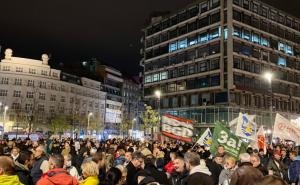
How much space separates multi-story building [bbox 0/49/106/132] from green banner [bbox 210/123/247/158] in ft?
245

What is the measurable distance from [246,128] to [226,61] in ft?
160

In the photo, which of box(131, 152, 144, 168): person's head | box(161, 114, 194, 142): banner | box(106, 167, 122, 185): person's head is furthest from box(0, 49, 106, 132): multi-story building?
box(106, 167, 122, 185): person's head

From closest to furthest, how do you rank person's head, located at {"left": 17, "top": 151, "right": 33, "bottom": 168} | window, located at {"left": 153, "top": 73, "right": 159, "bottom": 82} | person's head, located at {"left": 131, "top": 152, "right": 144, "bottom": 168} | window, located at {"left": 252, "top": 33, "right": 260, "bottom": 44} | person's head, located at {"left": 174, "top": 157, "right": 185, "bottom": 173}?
person's head, located at {"left": 174, "top": 157, "right": 185, "bottom": 173}
person's head, located at {"left": 131, "top": 152, "right": 144, "bottom": 168}
person's head, located at {"left": 17, "top": 151, "right": 33, "bottom": 168}
window, located at {"left": 252, "top": 33, "right": 260, "bottom": 44}
window, located at {"left": 153, "top": 73, "right": 159, "bottom": 82}

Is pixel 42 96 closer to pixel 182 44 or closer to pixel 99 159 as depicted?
pixel 182 44

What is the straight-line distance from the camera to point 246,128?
53.9 ft


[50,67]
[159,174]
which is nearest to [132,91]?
[50,67]

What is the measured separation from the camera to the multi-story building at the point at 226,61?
6406 cm

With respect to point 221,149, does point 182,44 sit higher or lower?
higher

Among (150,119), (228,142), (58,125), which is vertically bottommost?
(228,142)

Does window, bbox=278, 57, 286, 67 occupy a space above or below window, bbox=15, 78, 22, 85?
above

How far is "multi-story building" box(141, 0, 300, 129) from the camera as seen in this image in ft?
210

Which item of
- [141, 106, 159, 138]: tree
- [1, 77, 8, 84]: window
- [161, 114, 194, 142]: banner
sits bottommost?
[161, 114, 194, 142]: banner

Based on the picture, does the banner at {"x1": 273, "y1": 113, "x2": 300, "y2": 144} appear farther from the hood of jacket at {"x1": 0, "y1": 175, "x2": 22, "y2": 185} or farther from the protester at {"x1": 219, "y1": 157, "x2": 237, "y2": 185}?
the hood of jacket at {"x1": 0, "y1": 175, "x2": 22, "y2": 185}

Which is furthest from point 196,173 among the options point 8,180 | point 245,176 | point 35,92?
point 35,92
